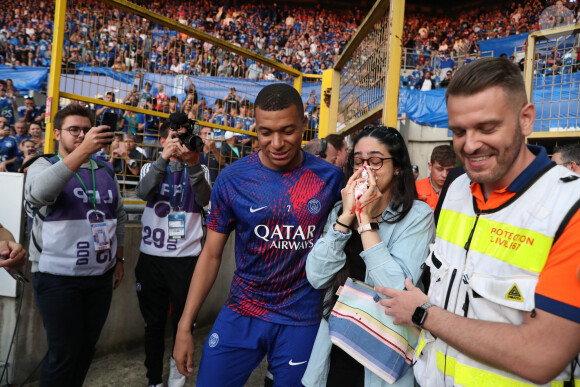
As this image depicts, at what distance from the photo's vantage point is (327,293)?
1920 millimetres

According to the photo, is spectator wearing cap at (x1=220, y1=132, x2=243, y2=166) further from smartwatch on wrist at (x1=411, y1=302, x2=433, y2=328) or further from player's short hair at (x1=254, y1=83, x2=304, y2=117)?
smartwatch on wrist at (x1=411, y1=302, x2=433, y2=328)

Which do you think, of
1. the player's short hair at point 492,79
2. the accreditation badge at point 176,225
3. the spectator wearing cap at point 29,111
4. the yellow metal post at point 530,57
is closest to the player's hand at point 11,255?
the accreditation badge at point 176,225

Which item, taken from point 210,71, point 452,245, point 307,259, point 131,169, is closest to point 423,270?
point 452,245

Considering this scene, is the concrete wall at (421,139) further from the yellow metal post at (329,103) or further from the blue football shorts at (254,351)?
the blue football shorts at (254,351)

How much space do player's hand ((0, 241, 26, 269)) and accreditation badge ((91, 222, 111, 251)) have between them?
58 centimetres

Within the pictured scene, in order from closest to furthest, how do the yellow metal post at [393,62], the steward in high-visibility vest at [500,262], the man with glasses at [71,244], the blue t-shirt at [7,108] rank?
the steward in high-visibility vest at [500,262] → the yellow metal post at [393,62] → the man with glasses at [71,244] → the blue t-shirt at [7,108]

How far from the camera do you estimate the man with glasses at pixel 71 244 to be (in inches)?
100

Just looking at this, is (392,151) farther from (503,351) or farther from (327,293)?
(503,351)

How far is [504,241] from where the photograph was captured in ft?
4.01

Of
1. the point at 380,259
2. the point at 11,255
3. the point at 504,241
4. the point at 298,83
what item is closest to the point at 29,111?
the point at 298,83

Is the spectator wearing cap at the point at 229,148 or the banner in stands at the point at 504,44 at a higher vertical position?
the banner in stands at the point at 504,44

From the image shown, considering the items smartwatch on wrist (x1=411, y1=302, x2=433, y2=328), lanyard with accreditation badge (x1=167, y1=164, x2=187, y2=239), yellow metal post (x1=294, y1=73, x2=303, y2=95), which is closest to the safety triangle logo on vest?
smartwatch on wrist (x1=411, y1=302, x2=433, y2=328)

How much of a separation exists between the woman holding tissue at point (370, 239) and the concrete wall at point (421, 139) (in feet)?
36.8

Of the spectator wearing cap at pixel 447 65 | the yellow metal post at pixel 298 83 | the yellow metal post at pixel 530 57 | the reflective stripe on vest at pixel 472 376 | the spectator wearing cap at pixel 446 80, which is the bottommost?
the reflective stripe on vest at pixel 472 376
